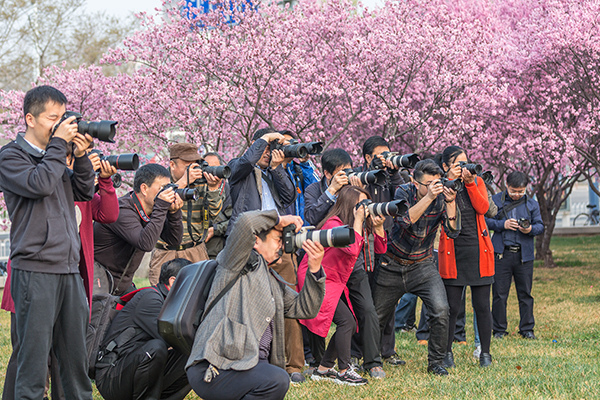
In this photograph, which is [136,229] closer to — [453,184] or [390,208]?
[390,208]

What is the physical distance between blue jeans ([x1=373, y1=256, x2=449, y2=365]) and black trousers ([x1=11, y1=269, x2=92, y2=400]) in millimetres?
2938

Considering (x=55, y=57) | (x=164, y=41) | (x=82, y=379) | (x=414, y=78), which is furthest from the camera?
(x=55, y=57)

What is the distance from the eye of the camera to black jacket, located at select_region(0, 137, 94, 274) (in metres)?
3.53

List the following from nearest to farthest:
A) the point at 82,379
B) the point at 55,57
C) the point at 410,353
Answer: the point at 82,379 → the point at 410,353 → the point at 55,57

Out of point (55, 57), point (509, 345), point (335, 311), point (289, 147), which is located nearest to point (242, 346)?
point (335, 311)

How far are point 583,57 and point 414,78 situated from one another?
307cm

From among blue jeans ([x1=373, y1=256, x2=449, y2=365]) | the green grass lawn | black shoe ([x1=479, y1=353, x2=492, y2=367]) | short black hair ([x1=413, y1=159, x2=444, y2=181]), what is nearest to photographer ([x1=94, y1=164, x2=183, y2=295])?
the green grass lawn

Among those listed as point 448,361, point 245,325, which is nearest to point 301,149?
point 448,361

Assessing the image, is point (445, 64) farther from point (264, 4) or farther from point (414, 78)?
point (264, 4)

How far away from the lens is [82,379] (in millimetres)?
3836

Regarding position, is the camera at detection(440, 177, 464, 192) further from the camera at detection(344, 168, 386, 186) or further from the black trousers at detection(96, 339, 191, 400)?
the black trousers at detection(96, 339, 191, 400)

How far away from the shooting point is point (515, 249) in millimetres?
7875

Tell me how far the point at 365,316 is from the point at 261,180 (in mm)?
1534

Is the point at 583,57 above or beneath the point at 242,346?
above
